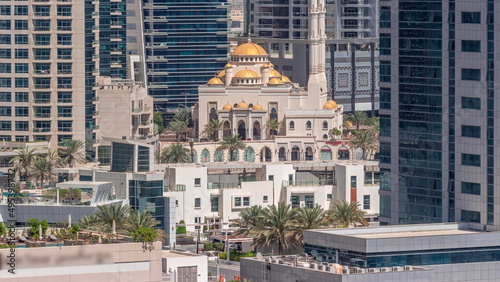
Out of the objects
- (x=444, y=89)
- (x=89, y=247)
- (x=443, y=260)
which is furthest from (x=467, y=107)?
(x=89, y=247)

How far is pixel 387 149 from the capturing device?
582 ft

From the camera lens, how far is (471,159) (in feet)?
547

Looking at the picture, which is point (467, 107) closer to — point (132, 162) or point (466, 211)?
point (466, 211)

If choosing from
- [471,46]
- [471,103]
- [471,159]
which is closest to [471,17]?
→ [471,46]

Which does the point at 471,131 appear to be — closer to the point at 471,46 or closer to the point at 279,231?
the point at 471,46

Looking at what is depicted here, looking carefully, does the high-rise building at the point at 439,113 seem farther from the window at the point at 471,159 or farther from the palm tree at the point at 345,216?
the palm tree at the point at 345,216

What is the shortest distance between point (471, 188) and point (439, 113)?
7932 millimetres

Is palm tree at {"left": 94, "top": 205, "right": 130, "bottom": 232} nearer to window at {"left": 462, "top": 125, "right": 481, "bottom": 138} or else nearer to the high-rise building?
the high-rise building

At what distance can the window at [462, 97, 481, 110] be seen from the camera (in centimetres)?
16610

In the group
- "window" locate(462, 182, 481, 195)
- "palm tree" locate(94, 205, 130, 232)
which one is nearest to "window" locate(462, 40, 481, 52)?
"window" locate(462, 182, 481, 195)

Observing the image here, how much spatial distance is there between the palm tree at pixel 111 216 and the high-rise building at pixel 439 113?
22.0 meters

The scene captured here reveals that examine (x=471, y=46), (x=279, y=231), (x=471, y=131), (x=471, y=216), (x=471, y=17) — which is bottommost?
(x=279, y=231)

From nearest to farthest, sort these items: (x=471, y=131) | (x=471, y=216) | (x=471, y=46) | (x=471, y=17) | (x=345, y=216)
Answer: (x=471, y=216), (x=471, y=17), (x=471, y=46), (x=471, y=131), (x=345, y=216)

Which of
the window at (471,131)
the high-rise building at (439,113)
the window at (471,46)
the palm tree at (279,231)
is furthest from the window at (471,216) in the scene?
the palm tree at (279,231)
